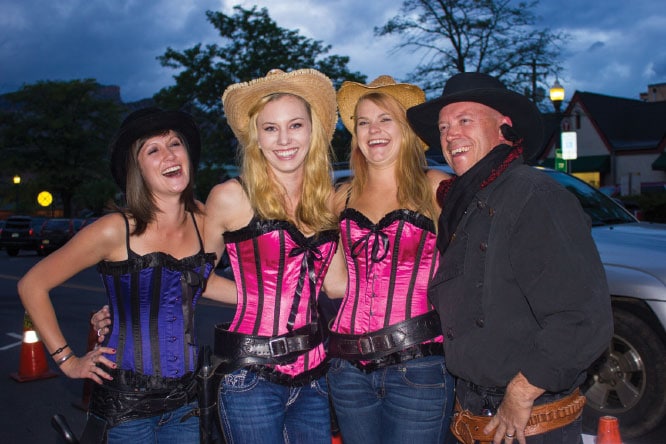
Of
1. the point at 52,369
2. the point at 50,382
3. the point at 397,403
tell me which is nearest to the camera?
the point at 397,403

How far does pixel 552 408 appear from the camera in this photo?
2.30 m

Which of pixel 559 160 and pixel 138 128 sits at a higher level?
pixel 138 128

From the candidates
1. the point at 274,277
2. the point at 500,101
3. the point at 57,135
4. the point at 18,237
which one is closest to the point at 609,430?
the point at 500,101

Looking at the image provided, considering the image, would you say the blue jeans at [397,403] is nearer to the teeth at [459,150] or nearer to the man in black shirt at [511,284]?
the man in black shirt at [511,284]

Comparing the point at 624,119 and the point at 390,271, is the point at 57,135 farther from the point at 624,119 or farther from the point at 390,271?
the point at 390,271

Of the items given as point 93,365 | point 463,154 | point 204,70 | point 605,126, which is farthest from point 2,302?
point 605,126

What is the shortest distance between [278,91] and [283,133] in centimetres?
25

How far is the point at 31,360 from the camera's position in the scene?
7094 millimetres

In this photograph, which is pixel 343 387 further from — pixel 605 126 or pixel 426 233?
pixel 605 126

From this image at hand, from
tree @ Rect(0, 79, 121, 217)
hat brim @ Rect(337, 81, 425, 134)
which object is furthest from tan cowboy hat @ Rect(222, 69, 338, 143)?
tree @ Rect(0, 79, 121, 217)

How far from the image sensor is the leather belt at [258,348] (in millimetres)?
2752

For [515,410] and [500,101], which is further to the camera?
[500,101]

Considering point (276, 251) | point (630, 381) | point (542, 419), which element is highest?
point (276, 251)

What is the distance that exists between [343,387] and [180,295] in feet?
2.83
